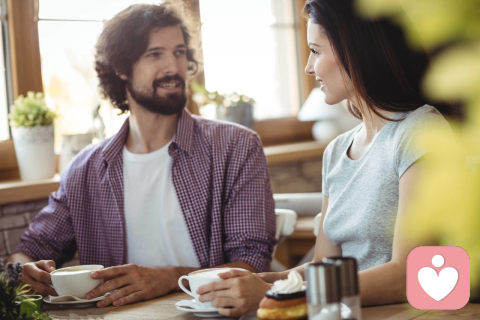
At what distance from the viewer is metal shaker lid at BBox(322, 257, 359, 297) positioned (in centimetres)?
86

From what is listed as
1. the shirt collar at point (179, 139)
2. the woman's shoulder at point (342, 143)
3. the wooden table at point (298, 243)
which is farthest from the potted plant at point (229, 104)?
the woman's shoulder at point (342, 143)

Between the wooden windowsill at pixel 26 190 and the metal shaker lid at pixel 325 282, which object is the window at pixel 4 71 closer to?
the wooden windowsill at pixel 26 190

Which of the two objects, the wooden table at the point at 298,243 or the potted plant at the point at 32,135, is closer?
the potted plant at the point at 32,135

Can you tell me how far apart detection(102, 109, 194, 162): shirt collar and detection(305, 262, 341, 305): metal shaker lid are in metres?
1.27

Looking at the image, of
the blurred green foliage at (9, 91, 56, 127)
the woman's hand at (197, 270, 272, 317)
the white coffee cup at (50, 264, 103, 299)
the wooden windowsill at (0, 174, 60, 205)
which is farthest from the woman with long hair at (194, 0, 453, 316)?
the blurred green foliage at (9, 91, 56, 127)

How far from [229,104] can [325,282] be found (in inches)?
121

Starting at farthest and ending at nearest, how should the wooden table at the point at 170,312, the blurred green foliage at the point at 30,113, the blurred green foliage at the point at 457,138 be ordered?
the blurred green foliage at the point at 30,113
the wooden table at the point at 170,312
the blurred green foliage at the point at 457,138

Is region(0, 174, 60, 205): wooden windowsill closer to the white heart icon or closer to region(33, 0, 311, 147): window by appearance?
region(33, 0, 311, 147): window

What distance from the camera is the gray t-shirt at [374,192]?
1477mm

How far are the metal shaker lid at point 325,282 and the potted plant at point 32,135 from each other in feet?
7.07

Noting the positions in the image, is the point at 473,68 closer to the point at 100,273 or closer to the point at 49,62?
the point at 100,273

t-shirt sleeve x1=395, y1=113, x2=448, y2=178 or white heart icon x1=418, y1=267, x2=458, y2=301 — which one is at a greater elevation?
t-shirt sleeve x1=395, y1=113, x2=448, y2=178

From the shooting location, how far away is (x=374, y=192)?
1521mm

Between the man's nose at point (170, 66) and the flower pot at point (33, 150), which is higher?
the man's nose at point (170, 66)
